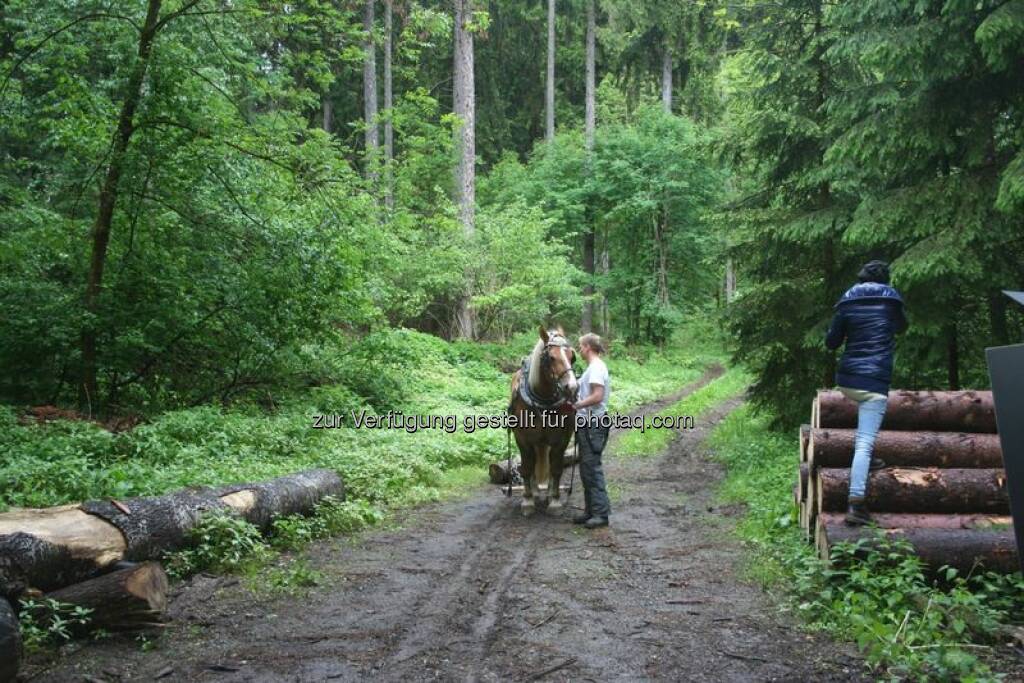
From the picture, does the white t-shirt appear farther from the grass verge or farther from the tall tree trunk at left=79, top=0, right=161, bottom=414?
the tall tree trunk at left=79, top=0, right=161, bottom=414

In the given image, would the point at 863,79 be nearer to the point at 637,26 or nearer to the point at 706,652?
the point at 706,652

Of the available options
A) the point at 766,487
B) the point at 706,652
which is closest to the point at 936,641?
the point at 706,652

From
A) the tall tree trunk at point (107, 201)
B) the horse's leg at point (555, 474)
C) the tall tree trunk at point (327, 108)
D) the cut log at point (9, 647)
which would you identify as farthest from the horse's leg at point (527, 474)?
the tall tree trunk at point (327, 108)

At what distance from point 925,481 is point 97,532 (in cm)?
650

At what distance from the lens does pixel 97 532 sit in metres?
5.20

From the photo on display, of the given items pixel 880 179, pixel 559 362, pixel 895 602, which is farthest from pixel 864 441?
pixel 880 179

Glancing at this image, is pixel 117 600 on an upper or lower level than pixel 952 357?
lower

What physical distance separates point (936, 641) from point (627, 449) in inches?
360

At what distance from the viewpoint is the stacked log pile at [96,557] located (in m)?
4.55

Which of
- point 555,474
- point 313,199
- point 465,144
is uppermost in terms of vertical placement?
point 465,144

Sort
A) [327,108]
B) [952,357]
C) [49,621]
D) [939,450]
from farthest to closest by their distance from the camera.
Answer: [327,108], [952,357], [939,450], [49,621]

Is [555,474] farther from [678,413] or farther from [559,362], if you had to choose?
[678,413]

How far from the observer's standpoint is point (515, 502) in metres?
9.44

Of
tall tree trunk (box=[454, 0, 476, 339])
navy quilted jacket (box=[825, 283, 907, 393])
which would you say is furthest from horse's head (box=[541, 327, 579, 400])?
tall tree trunk (box=[454, 0, 476, 339])
